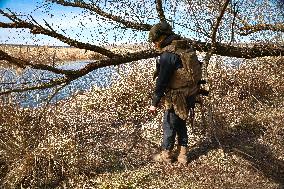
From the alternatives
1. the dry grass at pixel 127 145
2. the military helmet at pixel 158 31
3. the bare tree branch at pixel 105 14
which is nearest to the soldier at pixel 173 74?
the military helmet at pixel 158 31

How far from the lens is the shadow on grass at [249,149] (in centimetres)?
608

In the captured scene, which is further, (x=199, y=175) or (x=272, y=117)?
(x=272, y=117)

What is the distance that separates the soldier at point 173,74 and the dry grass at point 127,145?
72 cm

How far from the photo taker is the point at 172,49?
5570 mm

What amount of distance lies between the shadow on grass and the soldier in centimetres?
74

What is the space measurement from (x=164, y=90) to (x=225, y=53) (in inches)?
88.4

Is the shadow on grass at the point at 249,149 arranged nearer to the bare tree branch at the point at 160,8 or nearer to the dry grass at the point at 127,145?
the dry grass at the point at 127,145

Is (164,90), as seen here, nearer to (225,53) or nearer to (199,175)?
(199,175)

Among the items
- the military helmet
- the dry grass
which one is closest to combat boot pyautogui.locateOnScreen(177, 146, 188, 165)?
the dry grass

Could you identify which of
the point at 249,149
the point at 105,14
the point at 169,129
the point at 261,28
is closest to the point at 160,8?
the point at 105,14

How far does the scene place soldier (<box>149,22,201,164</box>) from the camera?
5547mm

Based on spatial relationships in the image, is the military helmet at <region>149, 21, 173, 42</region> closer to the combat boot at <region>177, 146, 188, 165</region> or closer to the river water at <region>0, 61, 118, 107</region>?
the river water at <region>0, 61, 118, 107</region>

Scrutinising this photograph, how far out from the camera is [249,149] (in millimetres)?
6535

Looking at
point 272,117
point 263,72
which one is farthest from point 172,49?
point 263,72
